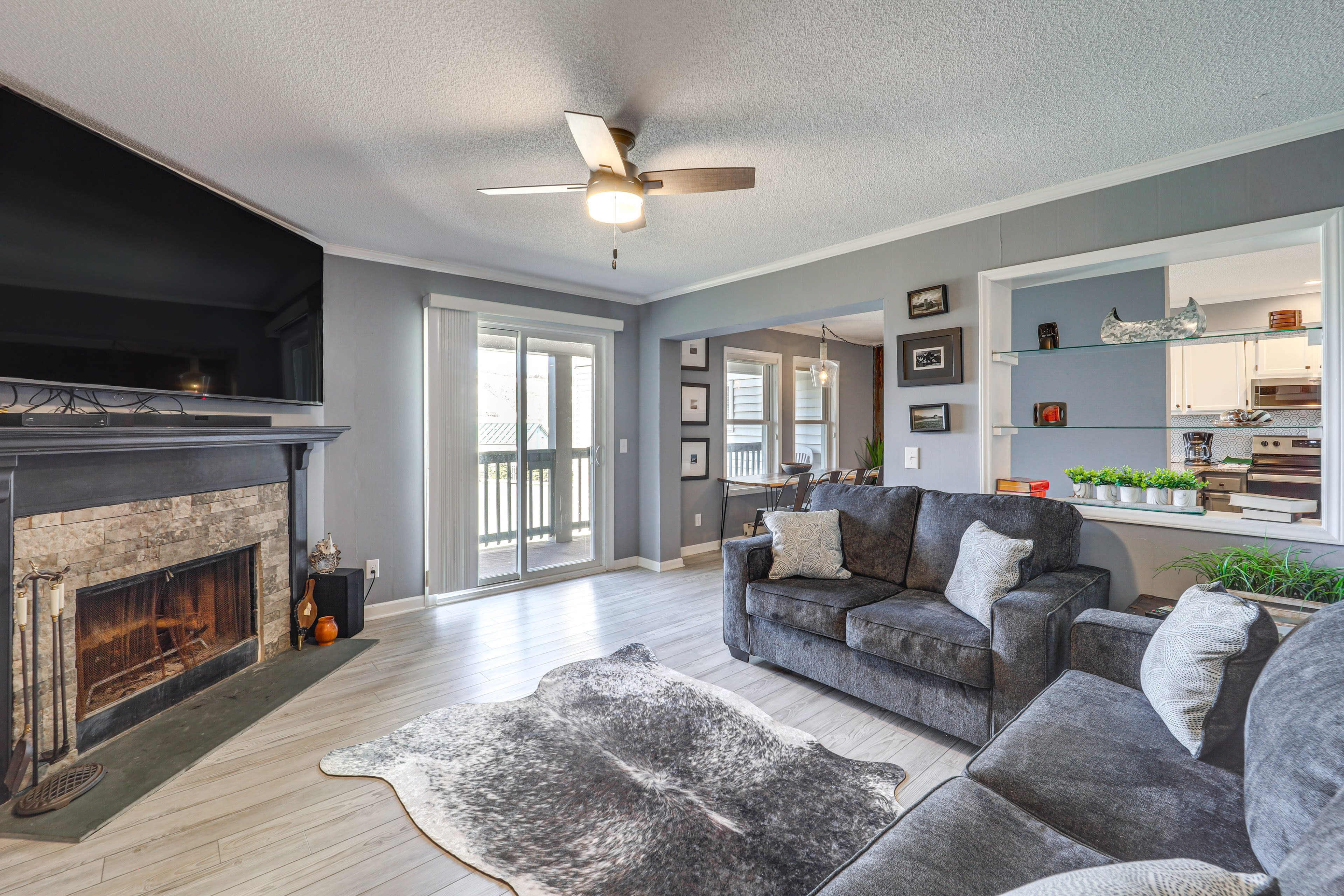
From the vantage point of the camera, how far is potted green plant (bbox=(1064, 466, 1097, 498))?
2.84m

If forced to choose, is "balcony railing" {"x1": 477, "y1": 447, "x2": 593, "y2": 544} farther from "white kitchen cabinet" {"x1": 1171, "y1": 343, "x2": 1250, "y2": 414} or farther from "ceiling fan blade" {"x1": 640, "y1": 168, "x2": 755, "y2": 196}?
"white kitchen cabinet" {"x1": 1171, "y1": 343, "x2": 1250, "y2": 414}

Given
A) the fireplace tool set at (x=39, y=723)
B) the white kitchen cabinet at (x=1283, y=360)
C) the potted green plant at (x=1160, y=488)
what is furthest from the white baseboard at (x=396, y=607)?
the white kitchen cabinet at (x=1283, y=360)

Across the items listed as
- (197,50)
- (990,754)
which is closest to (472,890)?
(990,754)

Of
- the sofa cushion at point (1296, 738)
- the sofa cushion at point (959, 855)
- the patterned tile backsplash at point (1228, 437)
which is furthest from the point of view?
the patterned tile backsplash at point (1228, 437)

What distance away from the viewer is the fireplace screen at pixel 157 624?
233 centimetres

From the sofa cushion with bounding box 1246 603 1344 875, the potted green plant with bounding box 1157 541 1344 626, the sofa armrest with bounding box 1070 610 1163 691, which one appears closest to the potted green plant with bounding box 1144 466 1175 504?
the potted green plant with bounding box 1157 541 1344 626

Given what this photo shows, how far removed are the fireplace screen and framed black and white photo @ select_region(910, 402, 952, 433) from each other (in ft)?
12.2

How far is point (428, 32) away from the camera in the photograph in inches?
67.9

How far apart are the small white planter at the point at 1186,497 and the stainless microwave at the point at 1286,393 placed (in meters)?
4.10

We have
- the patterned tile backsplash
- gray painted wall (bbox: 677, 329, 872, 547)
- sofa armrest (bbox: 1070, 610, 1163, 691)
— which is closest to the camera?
sofa armrest (bbox: 1070, 610, 1163, 691)

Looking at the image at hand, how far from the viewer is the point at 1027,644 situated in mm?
2061

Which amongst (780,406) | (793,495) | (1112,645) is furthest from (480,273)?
(1112,645)

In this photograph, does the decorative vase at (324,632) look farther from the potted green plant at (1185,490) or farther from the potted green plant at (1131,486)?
the potted green plant at (1185,490)

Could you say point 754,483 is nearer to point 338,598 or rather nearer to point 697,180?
point 338,598
